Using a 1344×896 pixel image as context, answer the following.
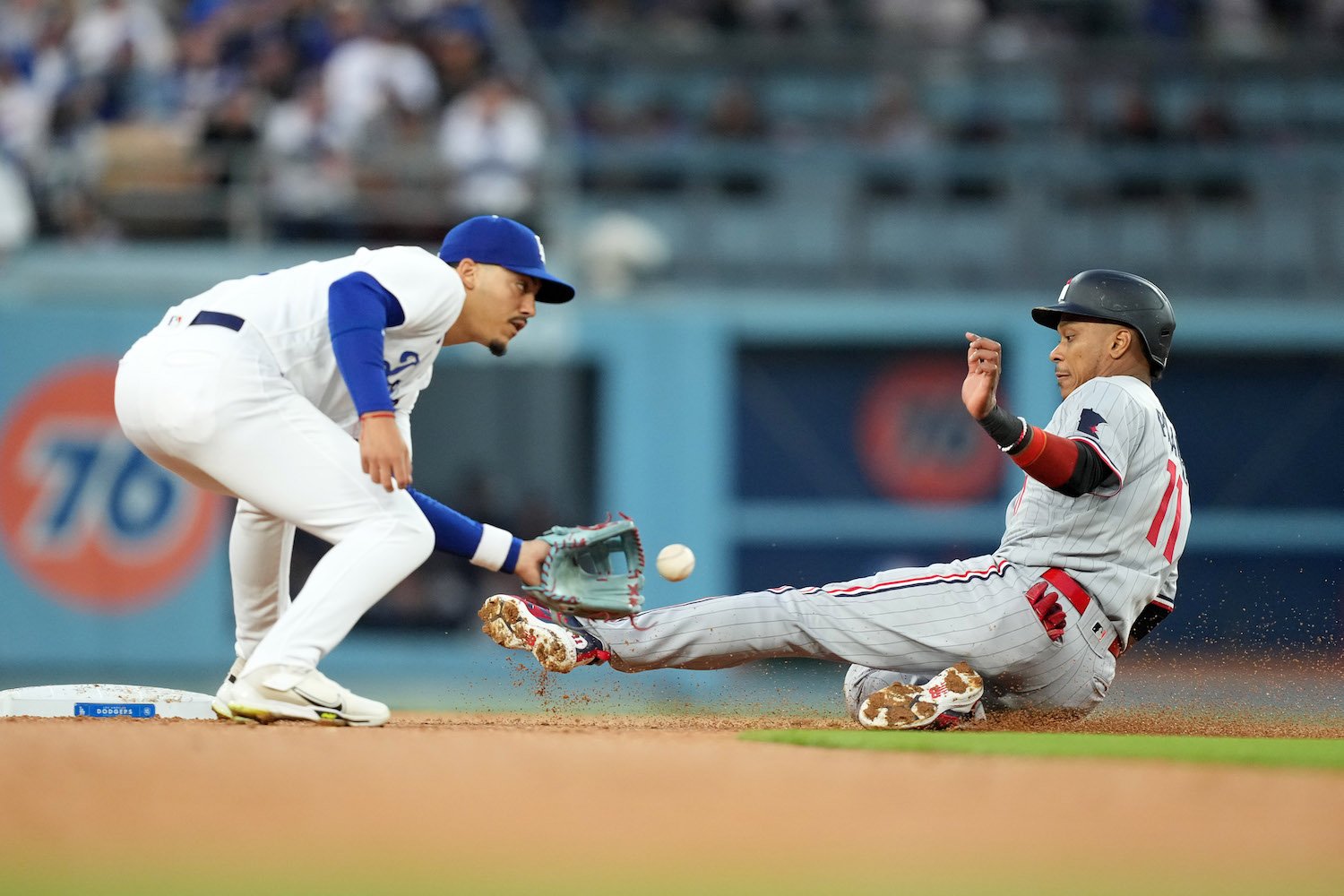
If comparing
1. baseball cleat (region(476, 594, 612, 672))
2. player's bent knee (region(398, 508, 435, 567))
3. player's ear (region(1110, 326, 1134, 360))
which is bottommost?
baseball cleat (region(476, 594, 612, 672))

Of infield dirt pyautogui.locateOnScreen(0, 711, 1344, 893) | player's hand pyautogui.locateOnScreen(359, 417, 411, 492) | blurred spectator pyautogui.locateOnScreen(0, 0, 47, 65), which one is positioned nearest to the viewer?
infield dirt pyautogui.locateOnScreen(0, 711, 1344, 893)

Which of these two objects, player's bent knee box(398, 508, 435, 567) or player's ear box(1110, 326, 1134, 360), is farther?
player's ear box(1110, 326, 1134, 360)

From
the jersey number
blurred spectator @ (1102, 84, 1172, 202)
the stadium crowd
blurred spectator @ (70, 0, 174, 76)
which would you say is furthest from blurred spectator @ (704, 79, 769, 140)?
the jersey number

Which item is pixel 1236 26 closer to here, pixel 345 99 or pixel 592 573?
pixel 345 99

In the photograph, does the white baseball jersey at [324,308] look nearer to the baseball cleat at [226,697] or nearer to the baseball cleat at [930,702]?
the baseball cleat at [226,697]

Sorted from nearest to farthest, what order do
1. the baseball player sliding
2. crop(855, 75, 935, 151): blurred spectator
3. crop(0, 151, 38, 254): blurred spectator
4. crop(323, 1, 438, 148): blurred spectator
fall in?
the baseball player sliding → crop(0, 151, 38, 254): blurred spectator → crop(323, 1, 438, 148): blurred spectator → crop(855, 75, 935, 151): blurred spectator

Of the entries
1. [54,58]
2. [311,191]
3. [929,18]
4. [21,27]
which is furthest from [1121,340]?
[21,27]

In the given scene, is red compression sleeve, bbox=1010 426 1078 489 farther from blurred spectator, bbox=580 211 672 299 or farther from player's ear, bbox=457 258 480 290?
blurred spectator, bbox=580 211 672 299

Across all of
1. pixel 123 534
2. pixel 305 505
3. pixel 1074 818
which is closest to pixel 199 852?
pixel 305 505
